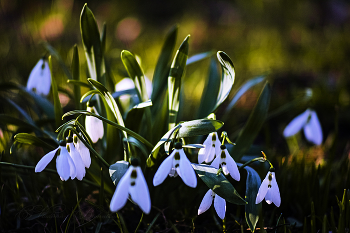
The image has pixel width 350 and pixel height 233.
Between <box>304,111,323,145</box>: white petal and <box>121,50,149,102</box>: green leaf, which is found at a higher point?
<box>121,50,149,102</box>: green leaf

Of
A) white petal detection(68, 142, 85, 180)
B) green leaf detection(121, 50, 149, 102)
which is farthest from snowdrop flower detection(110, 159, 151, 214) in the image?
green leaf detection(121, 50, 149, 102)

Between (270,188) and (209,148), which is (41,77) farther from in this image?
(270,188)

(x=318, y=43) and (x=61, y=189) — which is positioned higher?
(x=318, y=43)

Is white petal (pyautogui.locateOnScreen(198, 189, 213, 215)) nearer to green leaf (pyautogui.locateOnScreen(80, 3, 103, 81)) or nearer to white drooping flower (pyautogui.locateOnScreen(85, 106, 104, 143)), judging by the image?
white drooping flower (pyautogui.locateOnScreen(85, 106, 104, 143))

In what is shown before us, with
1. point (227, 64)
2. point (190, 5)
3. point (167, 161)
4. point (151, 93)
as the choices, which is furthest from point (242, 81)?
point (190, 5)

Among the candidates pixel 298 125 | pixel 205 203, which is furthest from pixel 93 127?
pixel 298 125

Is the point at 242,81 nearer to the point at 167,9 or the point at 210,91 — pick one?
the point at 210,91

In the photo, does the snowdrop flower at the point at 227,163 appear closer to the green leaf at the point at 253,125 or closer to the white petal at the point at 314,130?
the green leaf at the point at 253,125
